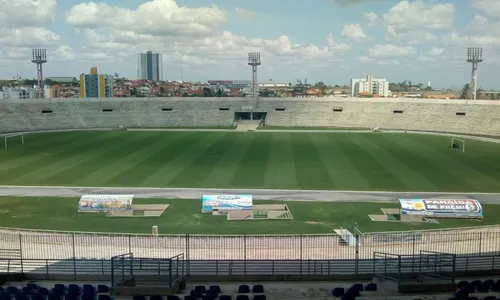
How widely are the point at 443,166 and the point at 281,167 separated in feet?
46.2

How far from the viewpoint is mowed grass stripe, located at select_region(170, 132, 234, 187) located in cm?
3709

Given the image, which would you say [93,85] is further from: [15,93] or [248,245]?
[248,245]

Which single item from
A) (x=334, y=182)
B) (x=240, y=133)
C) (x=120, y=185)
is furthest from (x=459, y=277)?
(x=240, y=133)

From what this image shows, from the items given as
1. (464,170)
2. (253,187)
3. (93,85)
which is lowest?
(253,187)

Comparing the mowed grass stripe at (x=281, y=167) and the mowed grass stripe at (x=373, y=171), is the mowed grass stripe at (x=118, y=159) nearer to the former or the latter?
the mowed grass stripe at (x=281, y=167)

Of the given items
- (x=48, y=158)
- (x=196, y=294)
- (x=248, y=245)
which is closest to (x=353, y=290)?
(x=196, y=294)

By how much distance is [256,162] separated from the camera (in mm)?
44844

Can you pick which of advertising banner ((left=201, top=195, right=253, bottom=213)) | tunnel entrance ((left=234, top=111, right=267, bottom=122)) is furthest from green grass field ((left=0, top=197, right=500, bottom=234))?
tunnel entrance ((left=234, top=111, right=267, bottom=122))

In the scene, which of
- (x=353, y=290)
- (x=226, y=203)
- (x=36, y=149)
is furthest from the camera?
(x=36, y=149)

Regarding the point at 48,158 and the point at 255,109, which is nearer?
the point at 48,158

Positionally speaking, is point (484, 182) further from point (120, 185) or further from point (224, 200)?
point (120, 185)

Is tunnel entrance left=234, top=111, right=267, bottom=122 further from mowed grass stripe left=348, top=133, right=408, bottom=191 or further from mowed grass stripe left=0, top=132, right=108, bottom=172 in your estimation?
mowed grass stripe left=348, top=133, right=408, bottom=191

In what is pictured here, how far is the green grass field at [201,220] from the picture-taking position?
85.7 feet

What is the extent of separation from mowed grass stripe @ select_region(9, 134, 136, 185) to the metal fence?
13775 mm
